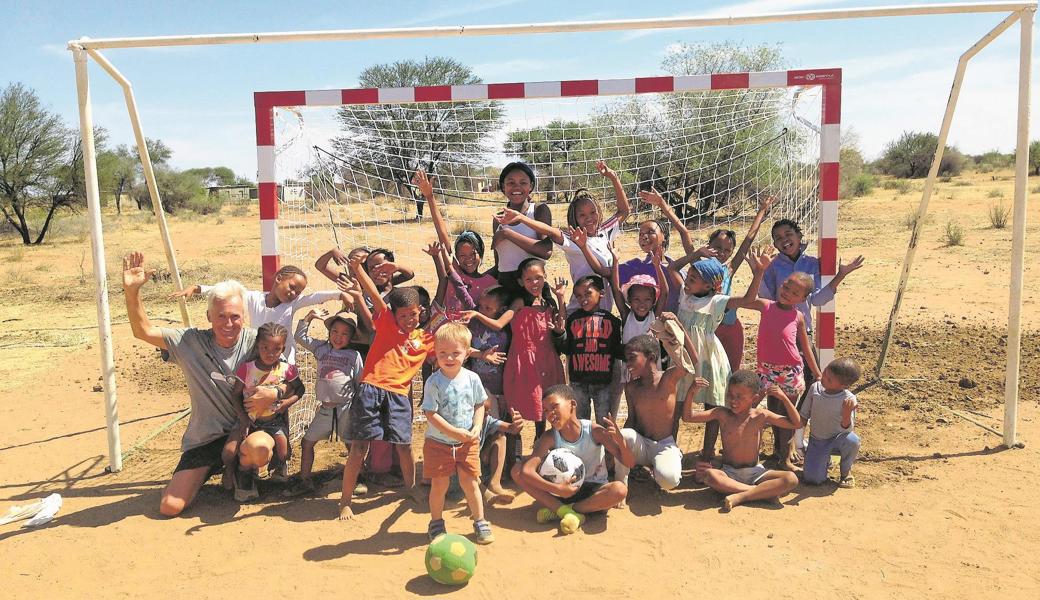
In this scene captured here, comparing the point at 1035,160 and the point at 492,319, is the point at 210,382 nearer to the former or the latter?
the point at 492,319

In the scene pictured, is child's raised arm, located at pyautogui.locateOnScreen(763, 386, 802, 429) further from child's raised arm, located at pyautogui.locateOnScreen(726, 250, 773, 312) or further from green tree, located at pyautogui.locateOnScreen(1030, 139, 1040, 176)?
green tree, located at pyautogui.locateOnScreen(1030, 139, 1040, 176)

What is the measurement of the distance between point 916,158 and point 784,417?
1576 inches

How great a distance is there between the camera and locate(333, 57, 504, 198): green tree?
6.29 m

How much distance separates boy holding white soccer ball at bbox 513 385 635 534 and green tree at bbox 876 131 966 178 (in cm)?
3970

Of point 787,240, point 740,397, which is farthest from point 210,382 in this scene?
point 787,240

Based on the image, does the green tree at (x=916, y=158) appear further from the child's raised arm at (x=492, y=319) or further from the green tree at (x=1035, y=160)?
the child's raised arm at (x=492, y=319)

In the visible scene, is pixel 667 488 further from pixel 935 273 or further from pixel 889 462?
pixel 935 273

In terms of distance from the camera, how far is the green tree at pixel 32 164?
20875 mm

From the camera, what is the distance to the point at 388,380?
4.22m

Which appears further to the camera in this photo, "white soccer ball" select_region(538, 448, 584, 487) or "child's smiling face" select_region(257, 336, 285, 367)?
"child's smiling face" select_region(257, 336, 285, 367)

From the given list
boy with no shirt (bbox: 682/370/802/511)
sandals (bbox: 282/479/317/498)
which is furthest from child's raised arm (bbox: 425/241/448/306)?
boy with no shirt (bbox: 682/370/802/511)

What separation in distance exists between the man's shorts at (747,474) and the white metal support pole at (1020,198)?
2.03 meters

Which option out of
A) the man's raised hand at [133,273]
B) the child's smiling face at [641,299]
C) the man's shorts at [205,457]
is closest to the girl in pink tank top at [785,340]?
the child's smiling face at [641,299]

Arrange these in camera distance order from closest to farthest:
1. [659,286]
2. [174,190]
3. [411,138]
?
[659,286]
[411,138]
[174,190]
